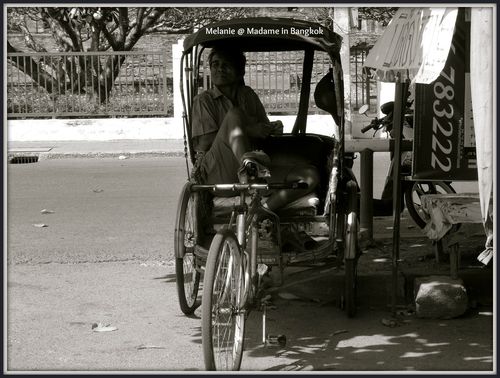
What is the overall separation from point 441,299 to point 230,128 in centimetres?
175

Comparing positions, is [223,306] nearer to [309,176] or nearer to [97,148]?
[309,176]

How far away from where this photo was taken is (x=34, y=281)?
7203 mm

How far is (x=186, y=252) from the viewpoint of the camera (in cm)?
593

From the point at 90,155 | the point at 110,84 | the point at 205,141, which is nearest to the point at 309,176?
the point at 205,141

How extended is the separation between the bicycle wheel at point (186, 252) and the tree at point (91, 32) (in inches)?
528

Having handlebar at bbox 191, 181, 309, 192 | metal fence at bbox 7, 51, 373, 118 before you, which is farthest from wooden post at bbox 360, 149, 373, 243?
metal fence at bbox 7, 51, 373, 118

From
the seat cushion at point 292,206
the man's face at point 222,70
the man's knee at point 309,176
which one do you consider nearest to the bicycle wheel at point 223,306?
the seat cushion at point 292,206

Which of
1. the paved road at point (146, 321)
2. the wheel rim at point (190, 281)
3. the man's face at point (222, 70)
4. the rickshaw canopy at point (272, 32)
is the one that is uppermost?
the rickshaw canopy at point (272, 32)

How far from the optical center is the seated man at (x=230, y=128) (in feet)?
20.3

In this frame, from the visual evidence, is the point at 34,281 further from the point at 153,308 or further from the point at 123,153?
the point at 123,153

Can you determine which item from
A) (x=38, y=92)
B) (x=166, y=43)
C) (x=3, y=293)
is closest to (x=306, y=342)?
(x=3, y=293)

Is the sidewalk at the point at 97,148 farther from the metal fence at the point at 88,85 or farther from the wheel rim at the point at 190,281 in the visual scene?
the wheel rim at the point at 190,281

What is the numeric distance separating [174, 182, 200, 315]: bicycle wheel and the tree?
1341cm

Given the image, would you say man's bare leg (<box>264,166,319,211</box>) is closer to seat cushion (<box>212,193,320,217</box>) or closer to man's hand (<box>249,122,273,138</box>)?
seat cushion (<box>212,193,320,217</box>)
